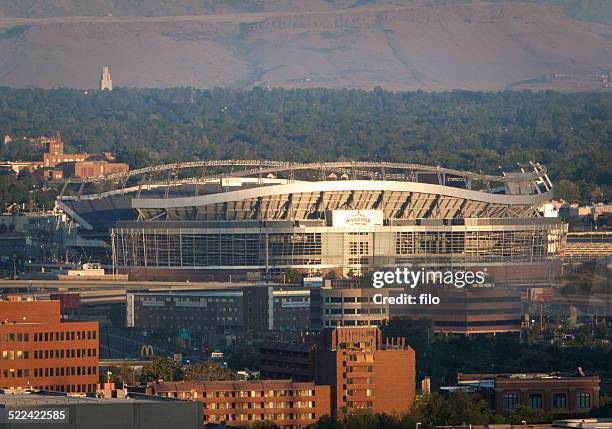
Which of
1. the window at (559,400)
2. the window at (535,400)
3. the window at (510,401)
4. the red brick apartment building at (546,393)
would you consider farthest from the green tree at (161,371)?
the window at (559,400)

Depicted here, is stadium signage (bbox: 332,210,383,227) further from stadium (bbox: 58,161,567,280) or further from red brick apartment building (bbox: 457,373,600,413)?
red brick apartment building (bbox: 457,373,600,413)

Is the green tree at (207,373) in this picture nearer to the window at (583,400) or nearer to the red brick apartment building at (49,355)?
the red brick apartment building at (49,355)

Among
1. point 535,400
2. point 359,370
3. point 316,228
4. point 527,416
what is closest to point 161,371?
point 359,370

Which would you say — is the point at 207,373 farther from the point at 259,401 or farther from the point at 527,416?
the point at 527,416

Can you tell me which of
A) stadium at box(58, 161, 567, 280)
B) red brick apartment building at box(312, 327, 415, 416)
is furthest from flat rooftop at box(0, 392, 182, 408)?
stadium at box(58, 161, 567, 280)

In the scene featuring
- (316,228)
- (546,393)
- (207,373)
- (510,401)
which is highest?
(316,228)
